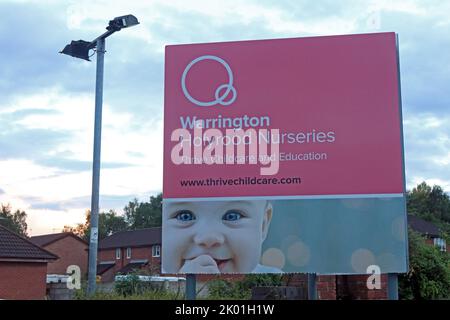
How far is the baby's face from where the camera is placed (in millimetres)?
8500

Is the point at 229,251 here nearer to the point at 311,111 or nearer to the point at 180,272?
the point at 180,272

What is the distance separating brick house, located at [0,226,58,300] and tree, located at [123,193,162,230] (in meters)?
54.8

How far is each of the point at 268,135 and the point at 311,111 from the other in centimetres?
69

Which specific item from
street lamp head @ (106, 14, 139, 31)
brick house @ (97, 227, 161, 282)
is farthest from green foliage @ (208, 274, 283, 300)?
brick house @ (97, 227, 161, 282)

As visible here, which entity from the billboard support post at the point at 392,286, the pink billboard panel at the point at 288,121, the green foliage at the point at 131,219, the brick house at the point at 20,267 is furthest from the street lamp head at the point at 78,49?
the green foliage at the point at 131,219

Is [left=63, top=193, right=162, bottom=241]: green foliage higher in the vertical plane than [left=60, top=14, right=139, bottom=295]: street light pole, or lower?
higher

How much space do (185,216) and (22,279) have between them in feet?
82.0

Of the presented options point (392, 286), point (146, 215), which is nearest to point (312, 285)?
point (392, 286)

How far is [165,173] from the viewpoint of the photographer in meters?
8.65

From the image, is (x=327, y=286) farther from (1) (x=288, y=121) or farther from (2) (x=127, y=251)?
(2) (x=127, y=251)

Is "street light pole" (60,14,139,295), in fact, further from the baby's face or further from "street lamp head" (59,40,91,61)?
the baby's face

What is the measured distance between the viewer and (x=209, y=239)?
28.1 feet

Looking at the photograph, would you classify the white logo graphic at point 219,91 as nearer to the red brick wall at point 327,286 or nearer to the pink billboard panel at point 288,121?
the pink billboard panel at point 288,121

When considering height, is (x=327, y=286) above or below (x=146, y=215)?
below
